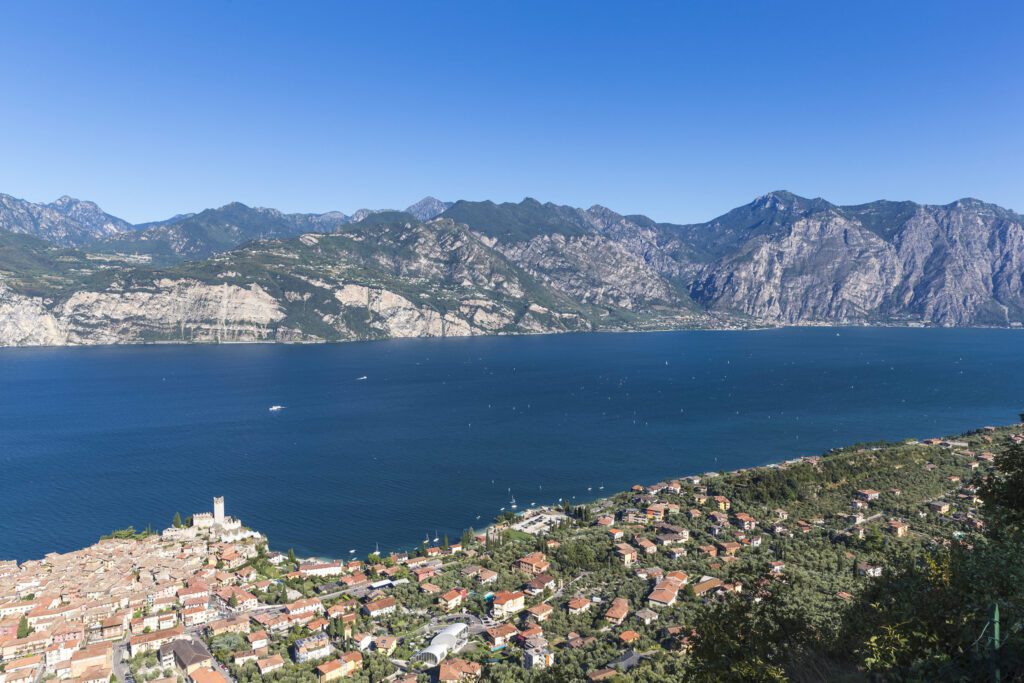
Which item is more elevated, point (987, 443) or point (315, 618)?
point (987, 443)

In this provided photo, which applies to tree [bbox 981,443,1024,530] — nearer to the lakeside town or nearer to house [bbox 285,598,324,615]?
the lakeside town

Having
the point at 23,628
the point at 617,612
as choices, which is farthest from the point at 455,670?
the point at 23,628

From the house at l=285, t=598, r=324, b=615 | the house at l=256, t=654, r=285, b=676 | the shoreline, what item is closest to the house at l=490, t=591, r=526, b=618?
the house at l=285, t=598, r=324, b=615

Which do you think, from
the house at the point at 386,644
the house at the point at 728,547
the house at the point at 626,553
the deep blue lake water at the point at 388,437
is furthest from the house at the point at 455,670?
the house at the point at 728,547

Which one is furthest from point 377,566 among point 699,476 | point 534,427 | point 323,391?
point 323,391

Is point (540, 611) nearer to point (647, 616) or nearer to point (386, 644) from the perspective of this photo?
point (647, 616)

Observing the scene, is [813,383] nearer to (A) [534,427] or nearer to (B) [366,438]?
(A) [534,427]

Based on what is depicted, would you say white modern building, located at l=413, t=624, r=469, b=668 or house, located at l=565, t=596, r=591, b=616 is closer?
white modern building, located at l=413, t=624, r=469, b=668
